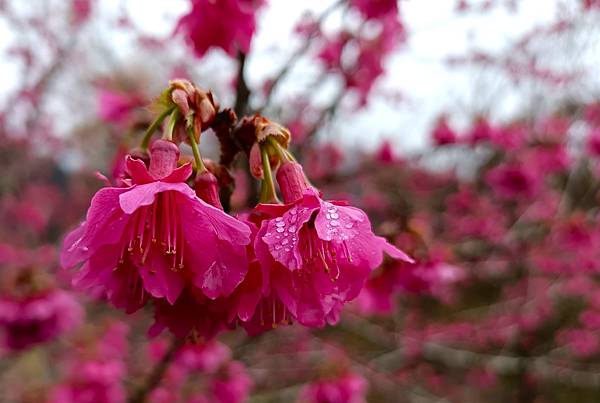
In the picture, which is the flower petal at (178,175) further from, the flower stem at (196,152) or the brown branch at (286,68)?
the brown branch at (286,68)

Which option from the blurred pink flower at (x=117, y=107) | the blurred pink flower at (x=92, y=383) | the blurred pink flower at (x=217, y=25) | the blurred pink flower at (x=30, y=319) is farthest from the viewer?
the blurred pink flower at (x=117, y=107)

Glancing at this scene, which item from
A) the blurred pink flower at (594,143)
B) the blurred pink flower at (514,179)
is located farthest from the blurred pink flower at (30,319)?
the blurred pink flower at (594,143)

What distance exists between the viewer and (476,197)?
21.4 ft

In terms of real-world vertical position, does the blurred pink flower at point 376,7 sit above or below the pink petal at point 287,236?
above

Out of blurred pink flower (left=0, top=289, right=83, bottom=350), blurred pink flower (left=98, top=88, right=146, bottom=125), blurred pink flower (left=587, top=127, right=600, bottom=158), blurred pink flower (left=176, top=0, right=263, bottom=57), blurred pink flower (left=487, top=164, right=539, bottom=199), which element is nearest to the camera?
blurred pink flower (left=176, top=0, right=263, bottom=57)

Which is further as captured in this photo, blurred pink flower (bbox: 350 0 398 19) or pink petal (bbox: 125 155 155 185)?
blurred pink flower (bbox: 350 0 398 19)

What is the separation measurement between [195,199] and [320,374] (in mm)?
1793

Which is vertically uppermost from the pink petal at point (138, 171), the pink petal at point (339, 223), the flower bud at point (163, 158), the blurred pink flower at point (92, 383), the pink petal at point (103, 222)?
the flower bud at point (163, 158)

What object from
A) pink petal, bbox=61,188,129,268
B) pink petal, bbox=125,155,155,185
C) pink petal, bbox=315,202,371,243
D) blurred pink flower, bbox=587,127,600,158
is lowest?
pink petal, bbox=315,202,371,243

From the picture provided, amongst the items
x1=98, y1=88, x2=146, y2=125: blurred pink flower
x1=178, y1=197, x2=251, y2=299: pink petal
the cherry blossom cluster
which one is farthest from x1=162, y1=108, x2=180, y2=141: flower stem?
x1=98, y1=88, x2=146, y2=125: blurred pink flower

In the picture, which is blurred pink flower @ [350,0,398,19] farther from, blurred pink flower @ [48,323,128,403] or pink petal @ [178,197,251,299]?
blurred pink flower @ [48,323,128,403]

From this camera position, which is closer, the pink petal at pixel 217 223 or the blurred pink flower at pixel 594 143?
the pink petal at pixel 217 223

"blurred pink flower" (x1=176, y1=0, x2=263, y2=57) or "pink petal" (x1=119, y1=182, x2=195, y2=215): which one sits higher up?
"blurred pink flower" (x1=176, y1=0, x2=263, y2=57)

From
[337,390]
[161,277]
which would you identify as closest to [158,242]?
[161,277]
